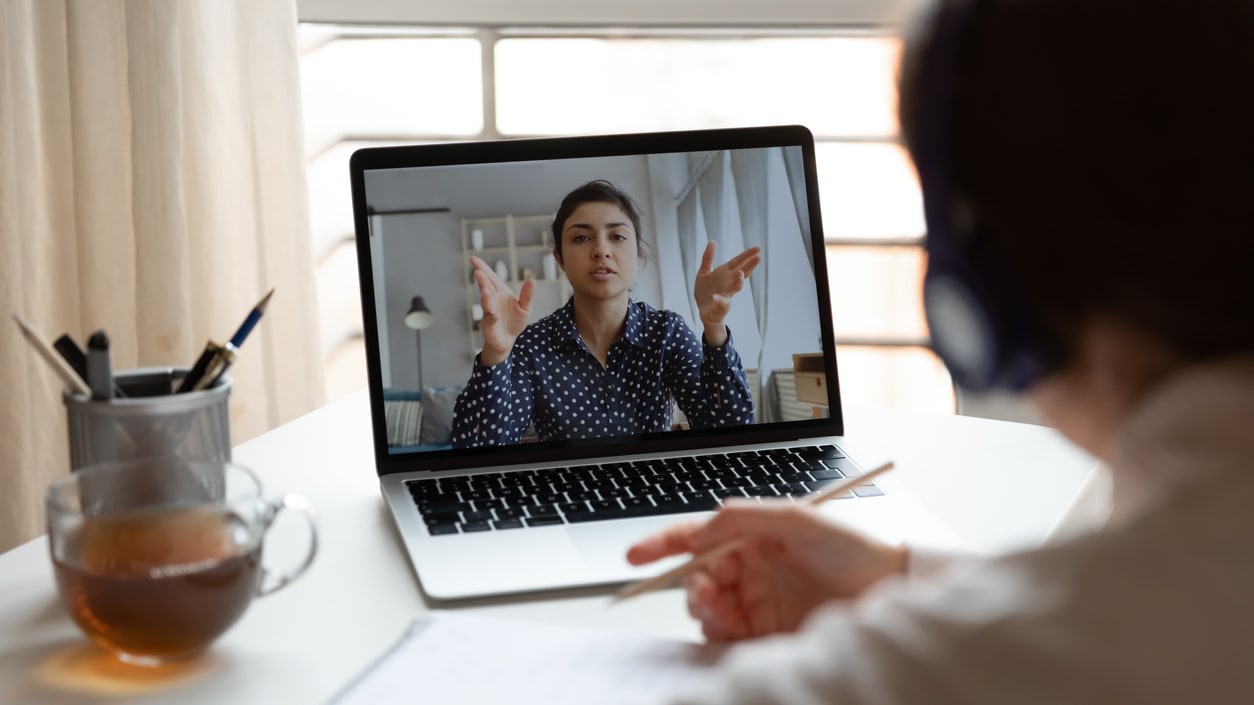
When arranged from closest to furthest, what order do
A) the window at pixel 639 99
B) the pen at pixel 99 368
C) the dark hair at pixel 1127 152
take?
1. the dark hair at pixel 1127 152
2. the pen at pixel 99 368
3. the window at pixel 639 99

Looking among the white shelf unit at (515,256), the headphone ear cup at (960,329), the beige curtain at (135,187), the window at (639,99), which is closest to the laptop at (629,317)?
the white shelf unit at (515,256)

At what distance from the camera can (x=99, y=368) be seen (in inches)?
25.5

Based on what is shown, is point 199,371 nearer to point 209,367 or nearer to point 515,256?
point 209,367

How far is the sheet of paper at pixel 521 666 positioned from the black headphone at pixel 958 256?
0.75 ft

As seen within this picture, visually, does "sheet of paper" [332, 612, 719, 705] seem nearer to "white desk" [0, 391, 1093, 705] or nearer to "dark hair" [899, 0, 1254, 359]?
"white desk" [0, 391, 1093, 705]

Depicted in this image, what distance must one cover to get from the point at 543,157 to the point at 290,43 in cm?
79

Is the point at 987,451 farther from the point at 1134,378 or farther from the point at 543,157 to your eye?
the point at 1134,378

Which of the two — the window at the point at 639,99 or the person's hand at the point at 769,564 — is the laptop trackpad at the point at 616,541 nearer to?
the person's hand at the point at 769,564

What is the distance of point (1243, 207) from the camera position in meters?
0.32

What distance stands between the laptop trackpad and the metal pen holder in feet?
0.78

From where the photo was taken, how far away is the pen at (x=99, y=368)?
2.10 feet

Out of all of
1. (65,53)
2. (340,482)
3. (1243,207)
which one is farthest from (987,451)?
(65,53)

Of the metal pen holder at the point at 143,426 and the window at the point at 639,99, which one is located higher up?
the window at the point at 639,99

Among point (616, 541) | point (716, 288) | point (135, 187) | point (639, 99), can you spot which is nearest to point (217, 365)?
point (616, 541)
